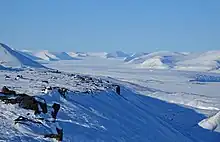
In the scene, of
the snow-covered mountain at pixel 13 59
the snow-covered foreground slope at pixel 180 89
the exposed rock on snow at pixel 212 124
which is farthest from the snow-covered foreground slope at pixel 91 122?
the snow-covered mountain at pixel 13 59

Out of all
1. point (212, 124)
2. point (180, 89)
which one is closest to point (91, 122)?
point (212, 124)

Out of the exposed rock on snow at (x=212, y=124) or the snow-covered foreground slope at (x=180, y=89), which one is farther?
the snow-covered foreground slope at (x=180, y=89)

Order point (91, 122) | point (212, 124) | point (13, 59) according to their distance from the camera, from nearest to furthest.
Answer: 1. point (91, 122)
2. point (212, 124)
3. point (13, 59)

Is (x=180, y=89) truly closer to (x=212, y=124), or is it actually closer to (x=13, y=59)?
(x=13, y=59)

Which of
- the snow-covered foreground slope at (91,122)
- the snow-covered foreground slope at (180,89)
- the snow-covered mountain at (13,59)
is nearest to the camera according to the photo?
the snow-covered foreground slope at (91,122)

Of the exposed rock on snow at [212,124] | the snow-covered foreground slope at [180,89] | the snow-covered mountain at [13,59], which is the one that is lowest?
the exposed rock on snow at [212,124]

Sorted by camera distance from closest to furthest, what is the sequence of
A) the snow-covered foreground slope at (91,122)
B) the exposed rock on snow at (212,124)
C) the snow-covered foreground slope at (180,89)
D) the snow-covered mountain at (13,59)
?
the snow-covered foreground slope at (91,122) → the exposed rock on snow at (212,124) → the snow-covered foreground slope at (180,89) → the snow-covered mountain at (13,59)

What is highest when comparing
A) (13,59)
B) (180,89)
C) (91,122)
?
(13,59)

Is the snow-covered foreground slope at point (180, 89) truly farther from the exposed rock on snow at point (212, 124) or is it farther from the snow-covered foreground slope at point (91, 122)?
the snow-covered foreground slope at point (91, 122)

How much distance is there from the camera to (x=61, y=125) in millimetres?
16188

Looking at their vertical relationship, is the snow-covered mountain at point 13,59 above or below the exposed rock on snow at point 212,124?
above

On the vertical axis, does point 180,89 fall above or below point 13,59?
below

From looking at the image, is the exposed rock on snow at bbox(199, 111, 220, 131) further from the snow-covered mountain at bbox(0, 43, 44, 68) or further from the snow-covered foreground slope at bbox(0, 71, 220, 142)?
the snow-covered mountain at bbox(0, 43, 44, 68)

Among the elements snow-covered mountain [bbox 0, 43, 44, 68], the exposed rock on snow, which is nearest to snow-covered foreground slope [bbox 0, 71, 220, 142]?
the exposed rock on snow
